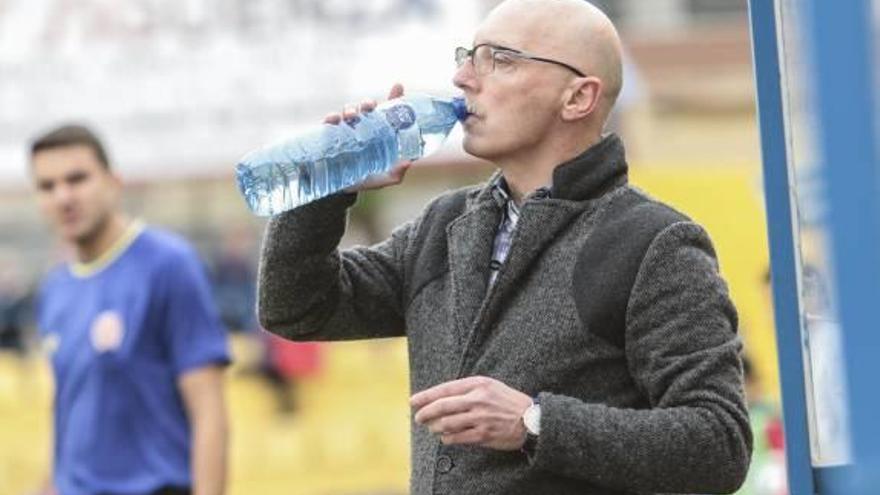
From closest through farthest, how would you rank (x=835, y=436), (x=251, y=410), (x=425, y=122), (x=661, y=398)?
1. (x=835, y=436)
2. (x=661, y=398)
3. (x=425, y=122)
4. (x=251, y=410)

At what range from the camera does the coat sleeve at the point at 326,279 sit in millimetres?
3490

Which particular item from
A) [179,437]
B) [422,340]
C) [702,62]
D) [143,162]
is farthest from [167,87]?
[702,62]

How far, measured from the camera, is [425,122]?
Result: 11.4ft

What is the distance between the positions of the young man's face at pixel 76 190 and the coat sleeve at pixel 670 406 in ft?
9.89

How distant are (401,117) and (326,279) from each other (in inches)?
13.0

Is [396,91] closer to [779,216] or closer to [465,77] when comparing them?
[465,77]

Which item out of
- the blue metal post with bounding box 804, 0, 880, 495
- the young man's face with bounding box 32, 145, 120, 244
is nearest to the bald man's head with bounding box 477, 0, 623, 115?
the blue metal post with bounding box 804, 0, 880, 495

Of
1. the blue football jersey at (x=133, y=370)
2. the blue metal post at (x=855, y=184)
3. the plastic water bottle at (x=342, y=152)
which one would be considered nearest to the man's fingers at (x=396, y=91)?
the plastic water bottle at (x=342, y=152)

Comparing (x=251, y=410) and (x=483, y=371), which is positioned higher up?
(x=483, y=371)

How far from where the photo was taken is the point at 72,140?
6.16m

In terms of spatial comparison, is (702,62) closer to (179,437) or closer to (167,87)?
(167,87)

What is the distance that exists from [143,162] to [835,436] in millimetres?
16315

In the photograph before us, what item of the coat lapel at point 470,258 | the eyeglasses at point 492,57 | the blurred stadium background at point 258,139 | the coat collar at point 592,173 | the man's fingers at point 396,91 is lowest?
the blurred stadium background at point 258,139

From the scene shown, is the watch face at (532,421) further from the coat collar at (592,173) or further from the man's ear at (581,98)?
the man's ear at (581,98)
